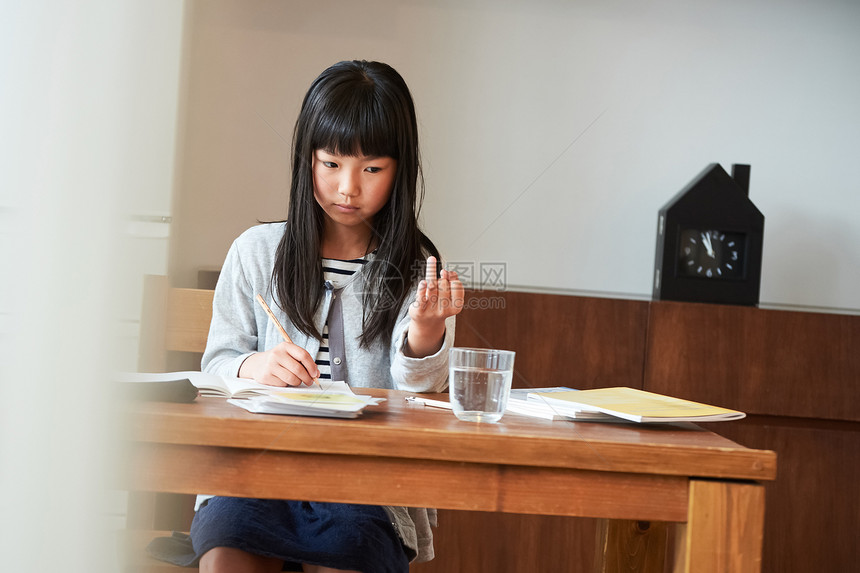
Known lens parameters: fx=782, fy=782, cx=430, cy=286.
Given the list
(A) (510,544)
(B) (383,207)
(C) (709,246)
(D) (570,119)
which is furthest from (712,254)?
(B) (383,207)

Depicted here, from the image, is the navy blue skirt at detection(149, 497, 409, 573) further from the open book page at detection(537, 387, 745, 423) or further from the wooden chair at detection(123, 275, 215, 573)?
the open book page at detection(537, 387, 745, 423)

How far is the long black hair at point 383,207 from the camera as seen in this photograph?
1.08 metres

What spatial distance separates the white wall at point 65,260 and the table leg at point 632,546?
2.22 feet

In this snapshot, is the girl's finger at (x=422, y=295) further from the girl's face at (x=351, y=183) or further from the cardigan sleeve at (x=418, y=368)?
the girl's face at (x=351, y=183)

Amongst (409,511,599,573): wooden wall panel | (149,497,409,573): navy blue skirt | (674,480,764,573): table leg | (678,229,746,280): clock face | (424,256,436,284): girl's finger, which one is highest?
(678,229,746,280): clock face

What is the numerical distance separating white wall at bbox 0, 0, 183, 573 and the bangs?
0.80m

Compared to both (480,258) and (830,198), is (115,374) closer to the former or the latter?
(480,258)

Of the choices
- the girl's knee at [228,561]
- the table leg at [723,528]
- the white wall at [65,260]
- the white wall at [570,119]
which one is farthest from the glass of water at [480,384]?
the white wall at [570,119]

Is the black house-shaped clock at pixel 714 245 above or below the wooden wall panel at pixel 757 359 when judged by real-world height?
above

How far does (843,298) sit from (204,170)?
168 cm

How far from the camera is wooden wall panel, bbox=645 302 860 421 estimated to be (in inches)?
67.0

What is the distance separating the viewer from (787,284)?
2055 mm

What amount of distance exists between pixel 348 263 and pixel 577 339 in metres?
0.71

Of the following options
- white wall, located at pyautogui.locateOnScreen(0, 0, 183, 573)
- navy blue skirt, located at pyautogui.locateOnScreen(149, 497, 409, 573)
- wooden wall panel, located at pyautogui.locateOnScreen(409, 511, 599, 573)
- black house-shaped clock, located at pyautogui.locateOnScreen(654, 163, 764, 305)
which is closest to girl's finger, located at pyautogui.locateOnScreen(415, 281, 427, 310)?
navy blue skirt, located at pyautogui.locateOnScreen(149, 497, 409, 573)
